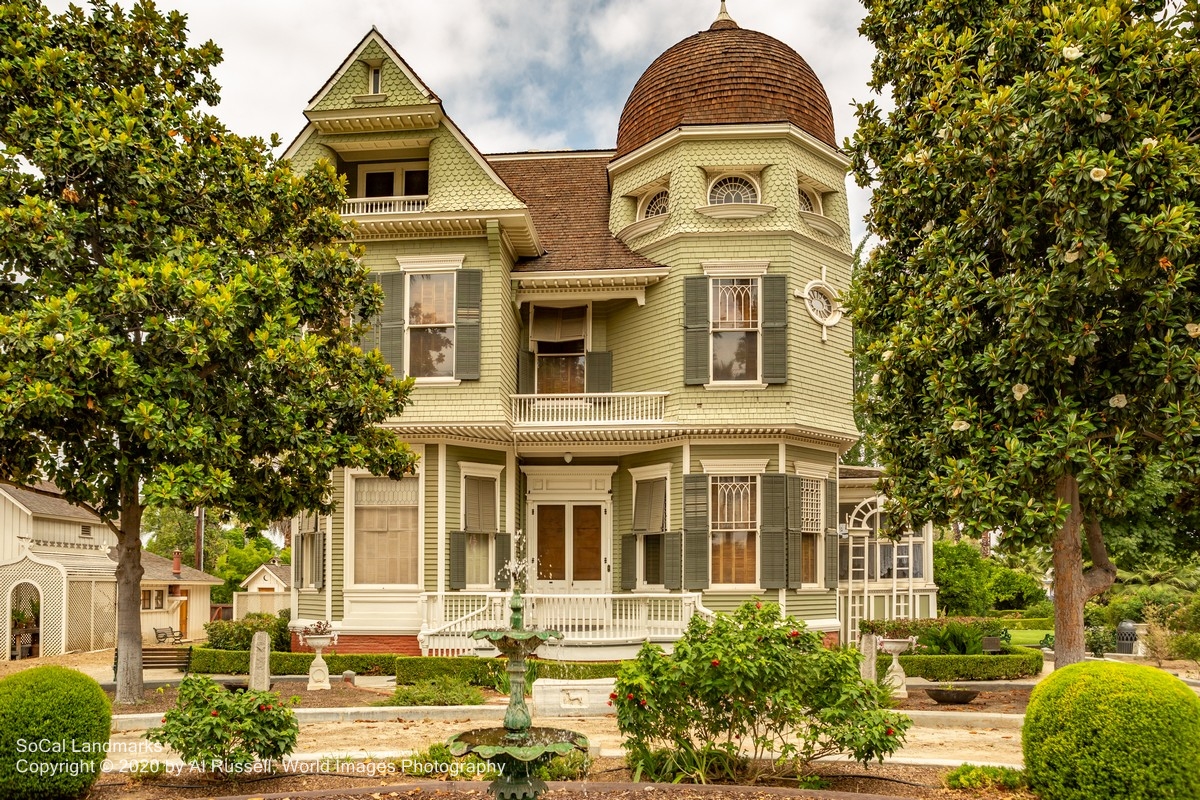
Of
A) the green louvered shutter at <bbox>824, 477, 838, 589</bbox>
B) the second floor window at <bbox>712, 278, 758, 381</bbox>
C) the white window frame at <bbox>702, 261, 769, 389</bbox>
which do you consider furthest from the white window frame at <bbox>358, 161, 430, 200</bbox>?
the green louvered shutter at <bbox>824, 477, 838, 589</bbox>

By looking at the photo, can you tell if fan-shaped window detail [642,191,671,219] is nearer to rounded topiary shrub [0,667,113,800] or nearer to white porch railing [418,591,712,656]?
white porch railing [418,591,712,656]

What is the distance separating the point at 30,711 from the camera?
7.78 meters

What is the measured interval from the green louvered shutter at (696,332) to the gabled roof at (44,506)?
14712 mm

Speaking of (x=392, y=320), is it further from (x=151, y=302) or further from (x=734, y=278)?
(x=151, y=302)

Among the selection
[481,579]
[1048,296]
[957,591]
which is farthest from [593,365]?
[957,591]

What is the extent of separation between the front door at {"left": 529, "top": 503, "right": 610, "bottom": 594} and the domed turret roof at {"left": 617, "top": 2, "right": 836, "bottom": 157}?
7806 mm

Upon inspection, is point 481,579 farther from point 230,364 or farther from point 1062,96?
point 1062,96

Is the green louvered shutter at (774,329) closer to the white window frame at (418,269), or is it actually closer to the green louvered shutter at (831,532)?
the green louvered shutter at (831,532)

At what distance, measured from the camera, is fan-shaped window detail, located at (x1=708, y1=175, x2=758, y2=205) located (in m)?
19.4

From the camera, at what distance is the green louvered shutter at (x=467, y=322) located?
18.0m

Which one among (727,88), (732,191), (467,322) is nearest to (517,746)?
(467,322)

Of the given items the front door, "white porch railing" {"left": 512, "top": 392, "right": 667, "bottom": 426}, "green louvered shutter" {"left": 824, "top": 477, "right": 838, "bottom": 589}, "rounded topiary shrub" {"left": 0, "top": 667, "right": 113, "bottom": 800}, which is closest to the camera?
"rounded topiary shrub" {"left": 0, "top": 667, "right": 113, "bottom": 800}

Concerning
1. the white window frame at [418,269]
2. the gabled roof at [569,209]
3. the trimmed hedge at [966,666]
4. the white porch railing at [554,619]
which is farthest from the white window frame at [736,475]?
the white window frame at [418,269]

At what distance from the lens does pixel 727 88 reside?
19.6 m
